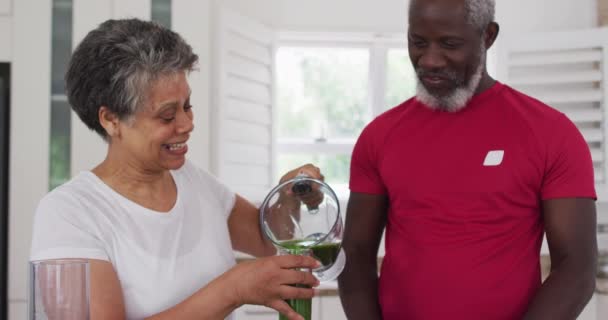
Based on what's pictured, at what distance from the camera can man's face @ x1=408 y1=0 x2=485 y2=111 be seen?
159cm

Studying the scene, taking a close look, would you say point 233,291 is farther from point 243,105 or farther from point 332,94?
point 332,94

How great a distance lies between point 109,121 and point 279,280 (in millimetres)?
463

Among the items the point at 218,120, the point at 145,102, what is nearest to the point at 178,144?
the point at 145,102

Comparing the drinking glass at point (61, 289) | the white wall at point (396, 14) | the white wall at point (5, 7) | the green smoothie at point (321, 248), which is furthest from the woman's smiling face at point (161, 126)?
the white wall at point (396, 14)

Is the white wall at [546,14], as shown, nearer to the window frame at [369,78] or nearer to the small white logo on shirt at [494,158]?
the window frame at [369,78]

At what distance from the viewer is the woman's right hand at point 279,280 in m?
1.22

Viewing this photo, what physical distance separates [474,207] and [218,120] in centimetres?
162

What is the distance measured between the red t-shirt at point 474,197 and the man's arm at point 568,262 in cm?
4

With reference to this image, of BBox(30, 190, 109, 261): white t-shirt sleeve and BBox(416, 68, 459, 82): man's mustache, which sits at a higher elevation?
BBox(416, 68, 459, 82): man's mustache

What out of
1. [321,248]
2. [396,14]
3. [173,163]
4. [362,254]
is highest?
[396,14]

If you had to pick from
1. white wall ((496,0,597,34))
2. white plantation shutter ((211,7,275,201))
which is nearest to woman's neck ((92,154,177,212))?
white plantation shutter ((211,7,275,201))

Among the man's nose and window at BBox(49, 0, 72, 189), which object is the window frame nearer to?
window at BBox(49, 0, 72, 189)

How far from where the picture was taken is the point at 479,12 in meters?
1.62

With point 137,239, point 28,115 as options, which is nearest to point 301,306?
point 137,239
